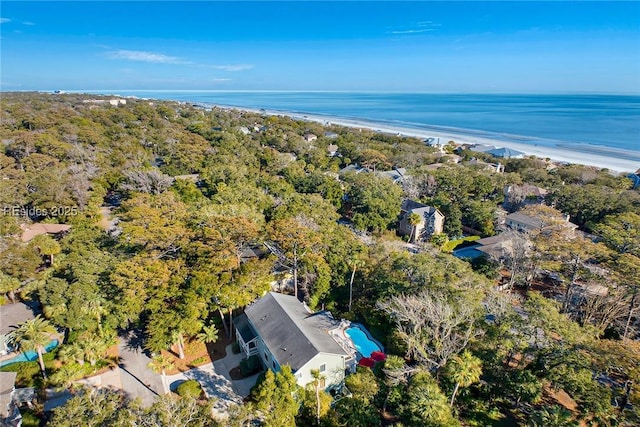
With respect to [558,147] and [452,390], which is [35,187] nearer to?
[452,390]

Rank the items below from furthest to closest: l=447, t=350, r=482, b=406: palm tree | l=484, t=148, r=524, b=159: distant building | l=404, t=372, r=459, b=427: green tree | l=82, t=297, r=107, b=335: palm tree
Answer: l=484, t=148, r=524, b=159: distant building, l=82, t=297, r=107, b=335: palm tree, l=447, t=350, r=482, b=406: palm tree, l=404, t=372, r=459, b=427: green tree

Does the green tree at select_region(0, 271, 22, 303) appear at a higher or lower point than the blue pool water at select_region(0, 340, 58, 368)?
higher

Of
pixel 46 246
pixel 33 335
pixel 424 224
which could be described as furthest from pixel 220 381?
pixel 424 224

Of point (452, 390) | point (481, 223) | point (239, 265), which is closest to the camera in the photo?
point (452, 390)

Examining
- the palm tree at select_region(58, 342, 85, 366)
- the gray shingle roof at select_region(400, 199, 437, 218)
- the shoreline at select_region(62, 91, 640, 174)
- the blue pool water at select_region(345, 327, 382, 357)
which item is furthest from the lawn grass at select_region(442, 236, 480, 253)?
the shoreline at select_region(62, 91, 640, 174)

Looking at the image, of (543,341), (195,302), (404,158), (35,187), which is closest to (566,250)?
(543,341)

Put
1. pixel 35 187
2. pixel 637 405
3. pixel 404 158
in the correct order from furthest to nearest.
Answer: pixel 404 158
pixel 35 187
pixel 637 405

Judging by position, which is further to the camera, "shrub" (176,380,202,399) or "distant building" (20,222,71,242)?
"distant building" (20,222,71,242)

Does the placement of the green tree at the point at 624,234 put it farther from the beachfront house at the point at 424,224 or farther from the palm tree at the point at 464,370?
the palm tree at the point at 464,370

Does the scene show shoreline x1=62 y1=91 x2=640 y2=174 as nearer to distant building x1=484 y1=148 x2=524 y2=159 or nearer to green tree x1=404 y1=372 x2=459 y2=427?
distant building x1=484 y1=148 x2=524 y2=159
